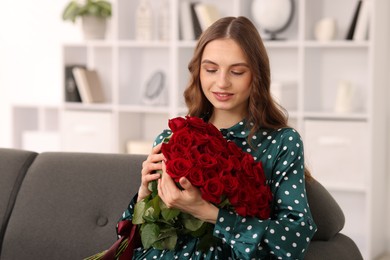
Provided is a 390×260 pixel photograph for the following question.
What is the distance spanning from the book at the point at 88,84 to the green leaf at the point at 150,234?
323 centimetres

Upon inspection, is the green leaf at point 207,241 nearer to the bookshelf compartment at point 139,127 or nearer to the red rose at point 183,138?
the red rose at point 183,138

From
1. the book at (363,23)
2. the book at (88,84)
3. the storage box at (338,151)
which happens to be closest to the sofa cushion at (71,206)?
the storage box at (338,151)

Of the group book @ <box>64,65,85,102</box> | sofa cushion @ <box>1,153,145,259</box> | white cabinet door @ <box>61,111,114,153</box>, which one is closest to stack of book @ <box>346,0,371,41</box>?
white cabinet door @ <box>61,111,114,153</box>

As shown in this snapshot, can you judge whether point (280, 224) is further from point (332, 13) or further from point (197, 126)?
point (332, 13)

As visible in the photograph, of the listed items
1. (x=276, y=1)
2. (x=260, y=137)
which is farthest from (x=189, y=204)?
(x=276, y=1)

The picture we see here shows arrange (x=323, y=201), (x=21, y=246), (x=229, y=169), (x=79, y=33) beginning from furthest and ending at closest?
(x=79, y=33), (x=21, y=246), (x=323, y=201), (x=229, y=169)

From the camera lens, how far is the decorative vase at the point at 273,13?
482 centimetres

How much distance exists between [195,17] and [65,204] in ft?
8.44

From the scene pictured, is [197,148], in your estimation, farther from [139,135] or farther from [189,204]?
[139,135]

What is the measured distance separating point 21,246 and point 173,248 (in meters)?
0.70

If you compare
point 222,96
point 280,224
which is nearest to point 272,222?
point 280,224

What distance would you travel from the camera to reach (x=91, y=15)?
5312mm

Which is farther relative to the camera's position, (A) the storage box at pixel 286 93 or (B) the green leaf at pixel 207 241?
(A) the storage box at pixel 286 93

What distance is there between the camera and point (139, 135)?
546 cm
